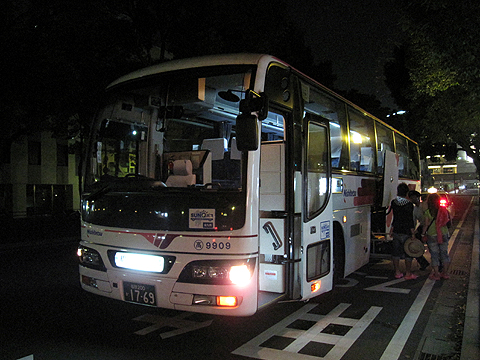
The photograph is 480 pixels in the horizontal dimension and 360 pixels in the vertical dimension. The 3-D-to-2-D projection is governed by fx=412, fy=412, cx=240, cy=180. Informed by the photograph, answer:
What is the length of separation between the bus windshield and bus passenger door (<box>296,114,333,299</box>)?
118cm

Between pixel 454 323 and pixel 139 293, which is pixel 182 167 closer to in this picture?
pixel 139 293

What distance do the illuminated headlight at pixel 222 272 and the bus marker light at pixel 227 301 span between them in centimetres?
15

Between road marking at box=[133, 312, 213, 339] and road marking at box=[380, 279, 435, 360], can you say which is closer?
road marking at box=[380, 279, 435, 360]

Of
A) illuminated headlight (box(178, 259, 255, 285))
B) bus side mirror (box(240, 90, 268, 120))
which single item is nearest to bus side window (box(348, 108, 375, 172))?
bus side mirror (box(240, 90, 268, 120))

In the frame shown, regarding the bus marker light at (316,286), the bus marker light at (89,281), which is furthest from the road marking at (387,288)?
the bus marker light at (89,281)

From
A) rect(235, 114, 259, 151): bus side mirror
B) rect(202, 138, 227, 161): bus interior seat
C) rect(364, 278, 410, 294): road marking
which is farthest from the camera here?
rect(364, 278, 410, 294): road marking

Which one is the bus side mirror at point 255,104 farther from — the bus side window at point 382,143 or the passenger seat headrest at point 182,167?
the bus side window at point 382,143

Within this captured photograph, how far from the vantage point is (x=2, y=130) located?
55.2 ft

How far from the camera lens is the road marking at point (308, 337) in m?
4.45

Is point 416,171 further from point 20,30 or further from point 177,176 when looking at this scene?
point 20,30

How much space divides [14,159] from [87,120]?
1425 cm

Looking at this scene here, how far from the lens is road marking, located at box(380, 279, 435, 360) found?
4.57 metres

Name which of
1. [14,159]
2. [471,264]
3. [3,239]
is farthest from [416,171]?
[14,159]

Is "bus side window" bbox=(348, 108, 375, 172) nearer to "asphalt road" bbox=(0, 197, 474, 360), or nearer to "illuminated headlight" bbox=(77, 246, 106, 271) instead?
"asphalt road" bbox=(0, 197, 474, 360)
